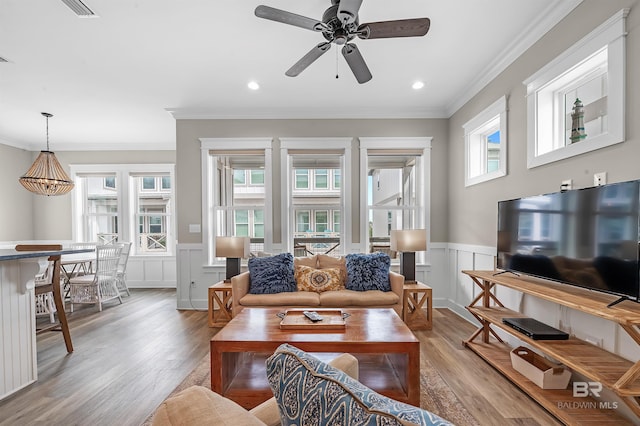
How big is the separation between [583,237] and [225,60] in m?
3.22

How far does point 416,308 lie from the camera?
3.50 metres

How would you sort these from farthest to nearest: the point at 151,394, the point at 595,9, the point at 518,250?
the point at 518,250 → the point at 151,394 → the point at 595,9

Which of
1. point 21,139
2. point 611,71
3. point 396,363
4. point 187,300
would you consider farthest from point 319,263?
point 21,139

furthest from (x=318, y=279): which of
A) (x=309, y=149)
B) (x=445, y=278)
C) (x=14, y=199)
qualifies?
(x=14, y=199)

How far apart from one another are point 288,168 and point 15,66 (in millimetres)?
3010

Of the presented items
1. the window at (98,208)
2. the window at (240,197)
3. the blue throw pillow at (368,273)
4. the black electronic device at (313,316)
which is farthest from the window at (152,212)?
the black electronic device at (313,316)

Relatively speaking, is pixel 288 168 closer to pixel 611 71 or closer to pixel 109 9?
pixel 109 9

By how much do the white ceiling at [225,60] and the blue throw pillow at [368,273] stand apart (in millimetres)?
2037

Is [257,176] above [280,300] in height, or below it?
above

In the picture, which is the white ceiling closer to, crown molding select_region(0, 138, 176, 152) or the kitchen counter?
crown molding select_region(0, 138, 176, 152)

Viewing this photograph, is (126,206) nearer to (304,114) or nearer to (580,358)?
(304,114)

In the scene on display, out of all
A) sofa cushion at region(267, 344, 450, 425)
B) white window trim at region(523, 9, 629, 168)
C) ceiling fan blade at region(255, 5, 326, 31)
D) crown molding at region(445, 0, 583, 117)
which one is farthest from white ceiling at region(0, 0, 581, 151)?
sofa cushion at region(267, 344, 450, 425)

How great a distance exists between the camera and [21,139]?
546cm

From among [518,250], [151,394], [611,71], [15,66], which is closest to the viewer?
[611,71]
